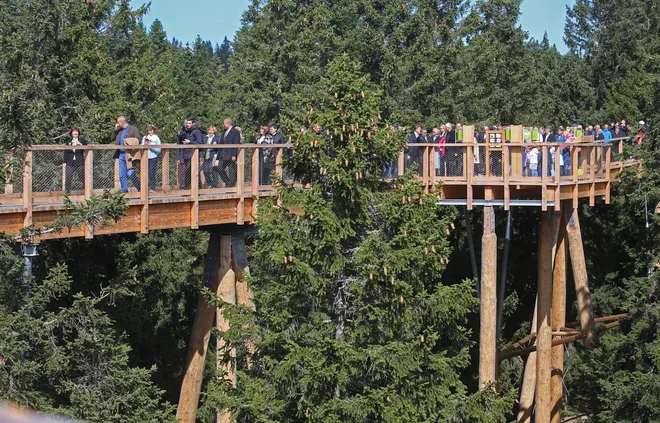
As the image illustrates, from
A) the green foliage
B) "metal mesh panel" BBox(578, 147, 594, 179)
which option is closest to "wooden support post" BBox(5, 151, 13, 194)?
the green foliage

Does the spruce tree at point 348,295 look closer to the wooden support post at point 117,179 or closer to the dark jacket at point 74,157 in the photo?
the wooden support post at point 117,179

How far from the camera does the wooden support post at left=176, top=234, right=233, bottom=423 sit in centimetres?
2008

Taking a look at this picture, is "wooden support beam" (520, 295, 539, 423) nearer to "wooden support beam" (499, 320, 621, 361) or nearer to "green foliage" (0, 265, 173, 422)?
"wooden support beam" (499, 320, 621, 361)

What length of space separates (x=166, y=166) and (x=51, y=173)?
2.26 meters

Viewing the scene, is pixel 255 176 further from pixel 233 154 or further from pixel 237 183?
pixel 233 154

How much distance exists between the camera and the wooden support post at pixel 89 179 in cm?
1570

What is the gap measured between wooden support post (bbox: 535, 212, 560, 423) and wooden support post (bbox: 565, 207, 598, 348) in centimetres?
154

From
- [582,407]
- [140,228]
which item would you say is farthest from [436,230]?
[582,407]

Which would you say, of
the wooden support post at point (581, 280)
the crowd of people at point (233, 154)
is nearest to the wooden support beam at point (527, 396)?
the wooden support post at point (581, 280)

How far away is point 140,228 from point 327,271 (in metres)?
3.00

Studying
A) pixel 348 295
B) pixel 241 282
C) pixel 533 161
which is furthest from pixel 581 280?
pixel 348 295

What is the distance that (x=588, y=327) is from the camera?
1055 inches

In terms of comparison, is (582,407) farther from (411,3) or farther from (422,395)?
(422,395)

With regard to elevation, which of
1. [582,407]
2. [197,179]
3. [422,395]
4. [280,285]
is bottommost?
[582,407]
